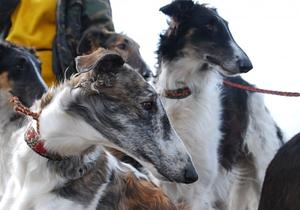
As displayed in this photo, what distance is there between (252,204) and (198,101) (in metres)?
1.97

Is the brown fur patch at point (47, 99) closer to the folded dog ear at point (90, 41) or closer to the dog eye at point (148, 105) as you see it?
the dog eye at point (148, 105)

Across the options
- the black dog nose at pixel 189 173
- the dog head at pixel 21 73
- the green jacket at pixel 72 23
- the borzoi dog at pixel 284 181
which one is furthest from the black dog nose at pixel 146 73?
the borzoi dog at pixel 284 181

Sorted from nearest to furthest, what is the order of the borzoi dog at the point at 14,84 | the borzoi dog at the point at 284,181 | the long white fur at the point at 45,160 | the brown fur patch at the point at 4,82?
the borzoi dog at the point at 284,181 < the long white fur at the point at 45,160 < the borzoi dog at the point at 14,84 < the brown fur patch at the point at 4,82

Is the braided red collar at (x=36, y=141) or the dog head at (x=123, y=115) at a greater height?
the dog head at (x=123, y=115)

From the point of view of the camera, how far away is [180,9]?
23.8ft

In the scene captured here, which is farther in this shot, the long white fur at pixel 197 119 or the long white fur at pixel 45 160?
the long white fur at pixel 197 119

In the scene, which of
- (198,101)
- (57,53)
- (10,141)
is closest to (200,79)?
(198,101)

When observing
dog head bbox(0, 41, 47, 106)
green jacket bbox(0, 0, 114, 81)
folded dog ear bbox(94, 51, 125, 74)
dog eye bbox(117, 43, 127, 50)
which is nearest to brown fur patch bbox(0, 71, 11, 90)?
dog head bbox(0, 41, 47, 106)

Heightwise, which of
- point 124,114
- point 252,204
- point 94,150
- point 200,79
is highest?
point 124,114

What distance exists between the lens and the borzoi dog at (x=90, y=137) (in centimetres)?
436

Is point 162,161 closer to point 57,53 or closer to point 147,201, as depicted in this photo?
point 147,201

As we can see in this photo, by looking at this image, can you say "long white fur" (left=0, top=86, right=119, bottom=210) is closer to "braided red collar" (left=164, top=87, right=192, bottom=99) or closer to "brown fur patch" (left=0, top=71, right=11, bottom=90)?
"brown fur patch" (left=0, top=71, right=11, bottom=90)

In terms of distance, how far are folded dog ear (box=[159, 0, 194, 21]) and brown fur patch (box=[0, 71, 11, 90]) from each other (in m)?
1.78

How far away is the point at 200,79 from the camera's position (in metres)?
7.07
